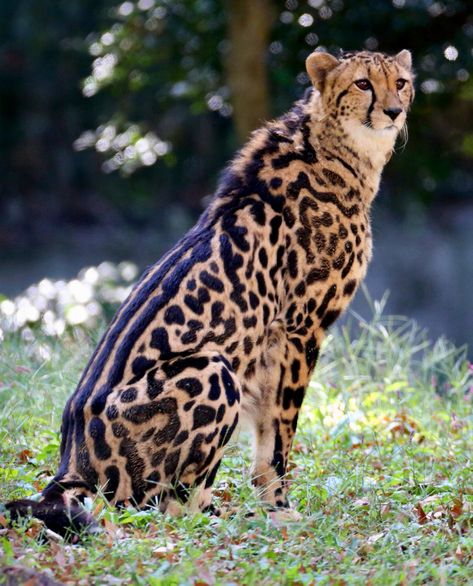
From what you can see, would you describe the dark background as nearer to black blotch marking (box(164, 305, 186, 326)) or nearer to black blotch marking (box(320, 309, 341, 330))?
black blotch marking (box(320, 309, 341, 330))

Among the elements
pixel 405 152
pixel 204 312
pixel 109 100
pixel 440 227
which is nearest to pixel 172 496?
pixel 204 312

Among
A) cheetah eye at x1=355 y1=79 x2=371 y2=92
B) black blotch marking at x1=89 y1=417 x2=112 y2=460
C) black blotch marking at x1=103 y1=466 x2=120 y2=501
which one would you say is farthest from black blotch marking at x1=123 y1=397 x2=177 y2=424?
cheetah eye at x1=355 y1=79 x2=371 y2=92

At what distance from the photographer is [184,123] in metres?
14.0

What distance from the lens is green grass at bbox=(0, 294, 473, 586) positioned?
12.4ft

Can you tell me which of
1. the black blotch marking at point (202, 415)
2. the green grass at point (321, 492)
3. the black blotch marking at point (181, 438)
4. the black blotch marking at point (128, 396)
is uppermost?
the black blotch marking at point (128, 396)

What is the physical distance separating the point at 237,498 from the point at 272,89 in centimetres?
670

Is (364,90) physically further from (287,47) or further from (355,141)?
(287,47)

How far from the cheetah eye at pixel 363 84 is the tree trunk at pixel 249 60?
4.86 metres

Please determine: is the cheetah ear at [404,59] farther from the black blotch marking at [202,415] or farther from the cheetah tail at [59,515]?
the cheetah tail at [59,515]

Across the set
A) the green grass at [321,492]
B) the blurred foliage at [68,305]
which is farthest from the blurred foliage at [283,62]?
the green grass at [321,492]

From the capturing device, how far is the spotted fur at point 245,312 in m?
4.37

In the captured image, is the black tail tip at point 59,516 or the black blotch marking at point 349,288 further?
the black blotch marking at point 349,288

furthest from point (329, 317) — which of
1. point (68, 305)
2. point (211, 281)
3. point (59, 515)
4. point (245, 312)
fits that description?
point (68, 305)

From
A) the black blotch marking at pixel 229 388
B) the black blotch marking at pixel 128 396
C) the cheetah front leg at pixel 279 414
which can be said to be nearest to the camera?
the black blotch marking at pixel 128 396
